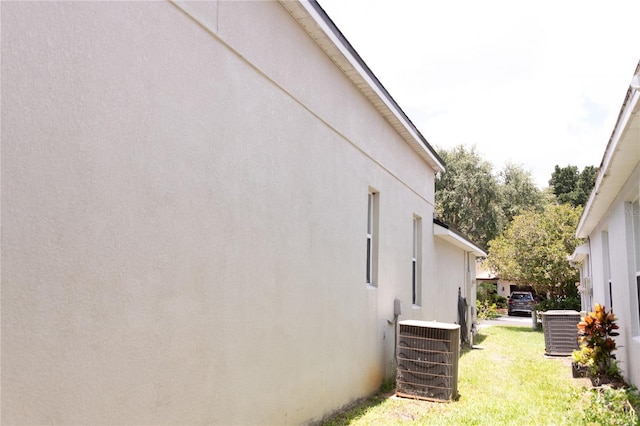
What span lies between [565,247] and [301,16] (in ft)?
68.6

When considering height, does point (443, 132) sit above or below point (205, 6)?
above

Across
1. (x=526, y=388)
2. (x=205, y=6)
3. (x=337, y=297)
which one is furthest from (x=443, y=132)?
(x=205, y=6)

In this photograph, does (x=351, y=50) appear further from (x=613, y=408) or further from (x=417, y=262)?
(x=417, y=262)

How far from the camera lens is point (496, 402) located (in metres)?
8.05

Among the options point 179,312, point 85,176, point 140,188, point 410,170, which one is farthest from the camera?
point 410,170

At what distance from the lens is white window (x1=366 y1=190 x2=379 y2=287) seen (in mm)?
9078

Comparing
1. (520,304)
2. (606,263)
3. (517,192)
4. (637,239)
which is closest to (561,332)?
(606,263)

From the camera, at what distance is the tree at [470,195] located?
3494 centimetres

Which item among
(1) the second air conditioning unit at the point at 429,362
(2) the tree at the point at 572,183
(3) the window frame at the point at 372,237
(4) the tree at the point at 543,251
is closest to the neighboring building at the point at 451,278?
(3) the window frame at the point at 372,237

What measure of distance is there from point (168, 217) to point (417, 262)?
913 centimetres

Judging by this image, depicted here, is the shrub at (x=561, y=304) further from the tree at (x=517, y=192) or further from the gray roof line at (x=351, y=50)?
the gray roof line at (x=351, y=50)

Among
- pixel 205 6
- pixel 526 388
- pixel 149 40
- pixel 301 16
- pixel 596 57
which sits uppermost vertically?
pixel 596 57

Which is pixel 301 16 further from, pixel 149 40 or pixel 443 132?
pixel 443 132

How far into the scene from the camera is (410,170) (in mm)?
11523
